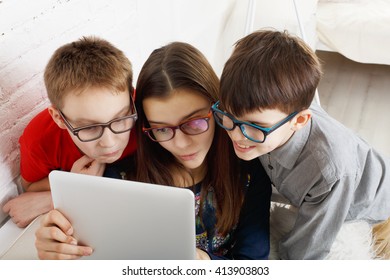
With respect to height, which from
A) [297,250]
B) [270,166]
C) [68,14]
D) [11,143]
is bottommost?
[297,250]

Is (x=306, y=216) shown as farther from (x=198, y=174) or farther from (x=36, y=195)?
(x=36, y=195)

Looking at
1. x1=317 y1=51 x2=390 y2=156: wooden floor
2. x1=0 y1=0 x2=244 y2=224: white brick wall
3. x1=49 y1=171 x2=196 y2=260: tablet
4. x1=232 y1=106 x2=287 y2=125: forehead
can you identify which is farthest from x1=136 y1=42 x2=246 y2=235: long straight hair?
x1=317 y1=51 x2=390 y2=156: wooden floor

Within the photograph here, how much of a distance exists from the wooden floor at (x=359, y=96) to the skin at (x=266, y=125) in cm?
145

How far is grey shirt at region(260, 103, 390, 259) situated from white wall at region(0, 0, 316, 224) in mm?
715

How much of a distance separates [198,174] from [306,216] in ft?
1.03

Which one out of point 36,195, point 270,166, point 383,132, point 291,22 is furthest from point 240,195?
point 291,22

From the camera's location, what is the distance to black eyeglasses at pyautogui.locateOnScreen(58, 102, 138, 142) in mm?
982

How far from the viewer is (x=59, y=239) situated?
31.4 inches

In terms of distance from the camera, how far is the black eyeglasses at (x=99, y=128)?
982 millimetres

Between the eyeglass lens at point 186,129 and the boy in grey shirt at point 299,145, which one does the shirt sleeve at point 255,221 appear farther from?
the eyeglass lens at point 186,129

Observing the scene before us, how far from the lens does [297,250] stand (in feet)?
3.77

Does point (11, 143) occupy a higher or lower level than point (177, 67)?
lower

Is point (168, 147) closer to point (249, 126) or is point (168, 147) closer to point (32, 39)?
point (249, 126)

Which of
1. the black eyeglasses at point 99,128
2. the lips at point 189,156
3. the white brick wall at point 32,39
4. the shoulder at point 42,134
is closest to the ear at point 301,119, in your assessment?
the lips at point 189,156
